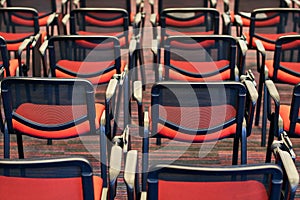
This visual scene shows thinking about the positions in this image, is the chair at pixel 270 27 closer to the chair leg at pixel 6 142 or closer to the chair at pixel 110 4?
the chair at pixel 110 4

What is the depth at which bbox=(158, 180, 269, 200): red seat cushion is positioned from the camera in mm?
1991

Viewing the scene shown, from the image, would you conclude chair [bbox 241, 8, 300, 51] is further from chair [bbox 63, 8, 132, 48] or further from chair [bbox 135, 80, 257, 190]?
chair [bbox 135, 80, 257, 190]

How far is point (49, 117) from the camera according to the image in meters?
2.93

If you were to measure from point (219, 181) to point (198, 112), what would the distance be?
3.15 feet

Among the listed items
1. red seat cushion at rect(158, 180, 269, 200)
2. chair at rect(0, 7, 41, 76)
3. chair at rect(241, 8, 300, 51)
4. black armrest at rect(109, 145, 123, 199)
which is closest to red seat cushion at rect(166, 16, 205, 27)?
chair at rect(241, 8, 300, 51)

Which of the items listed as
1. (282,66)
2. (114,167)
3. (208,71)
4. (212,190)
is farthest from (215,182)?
(282,66)

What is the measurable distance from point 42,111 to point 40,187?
2.62 ft

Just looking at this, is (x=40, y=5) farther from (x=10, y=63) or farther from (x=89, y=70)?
(x=89, y=70)

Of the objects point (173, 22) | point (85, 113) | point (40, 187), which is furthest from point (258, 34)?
point (40, 187)

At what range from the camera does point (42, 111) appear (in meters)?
2.93

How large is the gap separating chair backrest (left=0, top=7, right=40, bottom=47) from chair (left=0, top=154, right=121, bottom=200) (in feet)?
7.58

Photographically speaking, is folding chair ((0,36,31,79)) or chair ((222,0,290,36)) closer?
folding chair ((0,36,31,79))

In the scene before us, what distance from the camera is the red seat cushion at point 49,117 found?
291cm

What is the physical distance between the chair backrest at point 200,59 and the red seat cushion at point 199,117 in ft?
2.15
